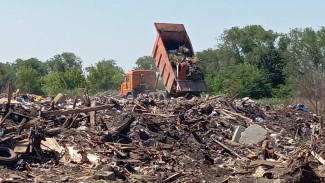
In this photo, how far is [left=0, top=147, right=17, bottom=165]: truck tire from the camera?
10603 millimetres

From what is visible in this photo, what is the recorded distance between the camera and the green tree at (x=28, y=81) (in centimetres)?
5659

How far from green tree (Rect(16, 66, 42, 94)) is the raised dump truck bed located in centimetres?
3238

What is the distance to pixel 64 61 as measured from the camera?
9444 centimetres

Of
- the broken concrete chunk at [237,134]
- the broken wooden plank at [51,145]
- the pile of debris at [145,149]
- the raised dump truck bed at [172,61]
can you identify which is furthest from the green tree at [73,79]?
the broken wooden plank at [51,145]

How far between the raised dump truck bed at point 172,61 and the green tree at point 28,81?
1275 inches

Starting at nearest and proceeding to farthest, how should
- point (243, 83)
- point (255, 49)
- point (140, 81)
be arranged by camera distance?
1. point (140, 81)
2. point (243, 83)
3. point (255, 49)

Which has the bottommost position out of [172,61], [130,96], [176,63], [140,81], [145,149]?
[145,149]

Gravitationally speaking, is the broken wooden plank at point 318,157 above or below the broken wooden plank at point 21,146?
below

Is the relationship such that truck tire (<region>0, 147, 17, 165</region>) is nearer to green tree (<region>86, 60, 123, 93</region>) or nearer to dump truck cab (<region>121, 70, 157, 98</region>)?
dump truck cab (<region>121, 70, 157, 98</region>)

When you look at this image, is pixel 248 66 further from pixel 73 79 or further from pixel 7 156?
pixel 7 156

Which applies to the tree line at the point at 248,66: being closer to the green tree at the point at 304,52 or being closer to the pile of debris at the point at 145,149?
the green tree at the point at 304,52

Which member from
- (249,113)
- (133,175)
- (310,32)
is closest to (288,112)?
(249,113)

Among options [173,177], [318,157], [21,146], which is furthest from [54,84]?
[318,157]

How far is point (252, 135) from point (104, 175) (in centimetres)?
650
